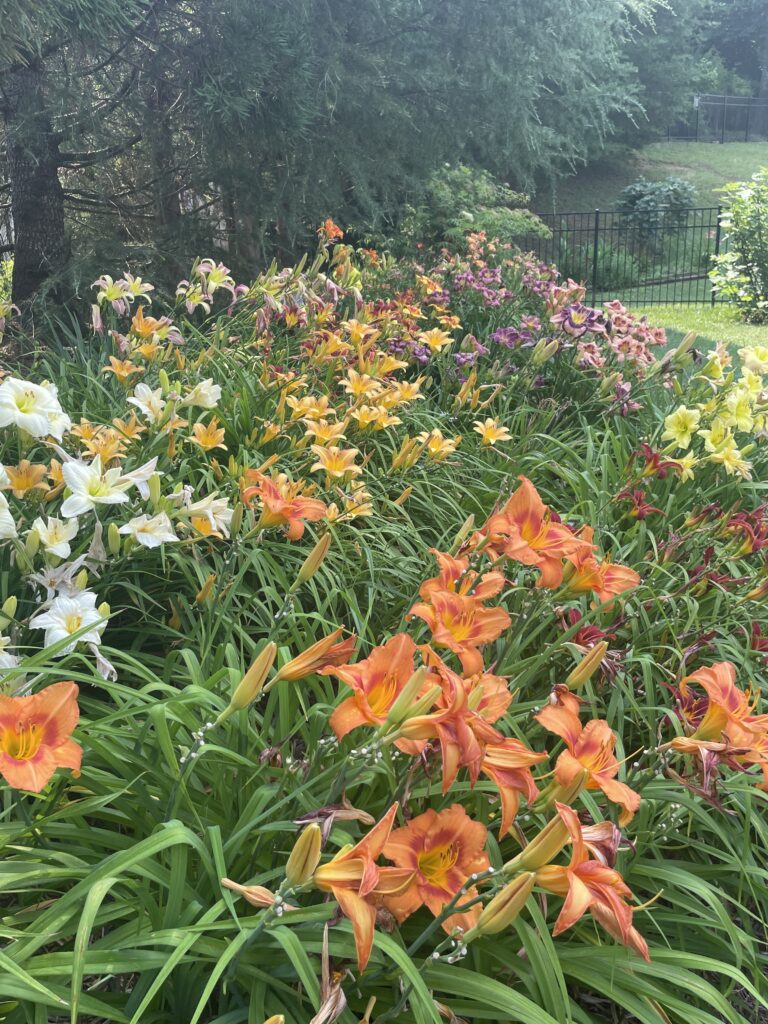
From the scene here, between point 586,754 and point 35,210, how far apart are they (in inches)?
197

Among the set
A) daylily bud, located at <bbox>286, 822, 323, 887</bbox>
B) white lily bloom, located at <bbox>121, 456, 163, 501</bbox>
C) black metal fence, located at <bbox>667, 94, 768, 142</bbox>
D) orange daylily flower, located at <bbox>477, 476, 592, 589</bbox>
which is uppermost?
black metal fence, located at <bbox>667, 94, 768, 142</bbox>

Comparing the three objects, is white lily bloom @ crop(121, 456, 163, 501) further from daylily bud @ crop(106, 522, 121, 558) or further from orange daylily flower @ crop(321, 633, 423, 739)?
orange daylily flower @ crop(321, 633, 423, 739)

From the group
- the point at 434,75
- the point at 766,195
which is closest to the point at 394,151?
the point at 434,75

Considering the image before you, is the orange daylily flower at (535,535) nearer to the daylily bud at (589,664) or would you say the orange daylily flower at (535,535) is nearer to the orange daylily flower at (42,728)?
the daylily bud at (589,664)

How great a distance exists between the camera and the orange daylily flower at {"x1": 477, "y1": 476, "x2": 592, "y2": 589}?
1.32 m

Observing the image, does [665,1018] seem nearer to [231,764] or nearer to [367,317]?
[231,764]

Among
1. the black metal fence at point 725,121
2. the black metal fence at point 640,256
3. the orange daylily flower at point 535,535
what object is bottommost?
the black metal fence at point 640,256

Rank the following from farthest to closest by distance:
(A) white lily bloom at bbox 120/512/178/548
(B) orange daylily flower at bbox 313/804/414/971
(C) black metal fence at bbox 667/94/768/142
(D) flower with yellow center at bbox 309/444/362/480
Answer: (C) black metal fence at bbox 667/94/768/142, (D) flower with yellow center at bbox 309/444/362/480, (A) white lily bloom at bbox 120/512/178/548, (B) orange daylily flower at bbox 313/804/414/971

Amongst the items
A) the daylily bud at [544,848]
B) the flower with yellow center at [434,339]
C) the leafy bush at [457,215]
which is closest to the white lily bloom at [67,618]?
the daylily bud at [544,848]

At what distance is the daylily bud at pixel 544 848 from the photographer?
0.92m

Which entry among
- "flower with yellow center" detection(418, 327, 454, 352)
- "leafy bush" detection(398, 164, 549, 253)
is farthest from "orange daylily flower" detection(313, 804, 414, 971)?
"leafy bush" detection(398, 164, 549, 253)

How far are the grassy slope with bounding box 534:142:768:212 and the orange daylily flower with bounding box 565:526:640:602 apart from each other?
22.3m

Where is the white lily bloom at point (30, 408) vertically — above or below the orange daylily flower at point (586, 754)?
above

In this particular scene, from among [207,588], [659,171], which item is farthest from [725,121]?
[207,588]
